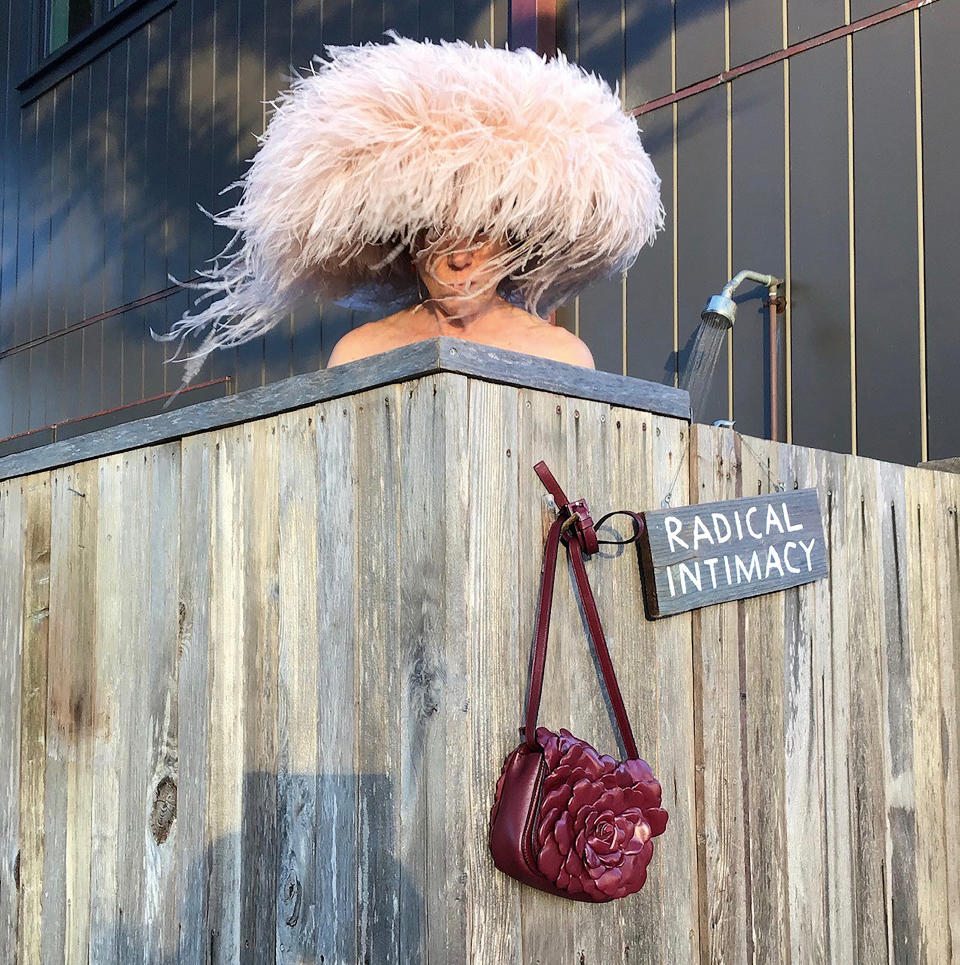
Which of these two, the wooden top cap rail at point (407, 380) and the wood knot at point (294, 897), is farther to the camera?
the wood knot at point (294, 897)

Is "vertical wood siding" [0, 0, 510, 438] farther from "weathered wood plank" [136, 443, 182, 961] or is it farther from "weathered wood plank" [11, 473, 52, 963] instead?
"weathered wood plank" [136, 443, 182, 961]

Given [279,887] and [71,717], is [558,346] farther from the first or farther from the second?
[71,717]

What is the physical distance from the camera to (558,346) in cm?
186

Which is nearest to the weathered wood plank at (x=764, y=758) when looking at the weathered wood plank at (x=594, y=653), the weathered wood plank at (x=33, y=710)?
the weathered wood plank at (x=594, y=653)

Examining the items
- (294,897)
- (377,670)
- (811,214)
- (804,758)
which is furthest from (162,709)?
(811,214)

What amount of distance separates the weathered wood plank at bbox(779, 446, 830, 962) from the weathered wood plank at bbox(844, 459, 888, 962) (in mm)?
95

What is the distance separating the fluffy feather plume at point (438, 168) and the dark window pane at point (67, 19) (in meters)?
4.99

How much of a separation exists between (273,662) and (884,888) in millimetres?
1180

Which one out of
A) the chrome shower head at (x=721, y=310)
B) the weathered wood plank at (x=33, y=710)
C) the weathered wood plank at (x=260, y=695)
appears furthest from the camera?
the chrome shower head at (x=721, y=310)

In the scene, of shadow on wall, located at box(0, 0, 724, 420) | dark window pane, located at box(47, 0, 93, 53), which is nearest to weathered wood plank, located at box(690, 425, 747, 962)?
shadow on wall, located at box(0, 0, 724, 420)

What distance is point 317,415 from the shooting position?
1.59m

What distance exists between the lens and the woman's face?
5.75 feet

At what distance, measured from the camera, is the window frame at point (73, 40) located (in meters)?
5.69

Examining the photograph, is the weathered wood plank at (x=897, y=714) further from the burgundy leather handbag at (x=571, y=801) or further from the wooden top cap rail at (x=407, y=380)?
the burgundy leather handbag at (x=571, y=801)
